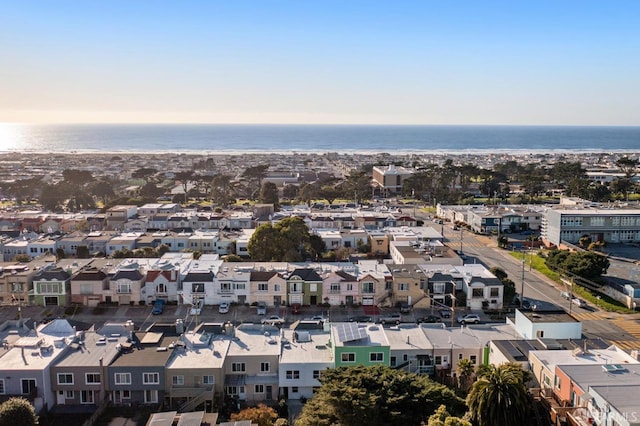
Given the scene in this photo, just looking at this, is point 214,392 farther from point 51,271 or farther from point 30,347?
point 51,271

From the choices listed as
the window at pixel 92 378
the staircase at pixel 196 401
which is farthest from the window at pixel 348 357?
the window at pixel 92 378

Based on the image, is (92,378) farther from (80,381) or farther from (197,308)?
(197,308)

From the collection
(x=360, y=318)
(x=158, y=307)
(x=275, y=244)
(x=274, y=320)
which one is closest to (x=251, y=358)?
(x=274, y=320)

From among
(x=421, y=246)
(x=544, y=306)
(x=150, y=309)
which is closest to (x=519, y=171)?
(x=421, y=246)

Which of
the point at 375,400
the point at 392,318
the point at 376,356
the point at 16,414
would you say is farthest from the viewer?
the point at 392,318

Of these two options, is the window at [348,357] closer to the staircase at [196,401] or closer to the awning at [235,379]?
the awning at [235,379]
